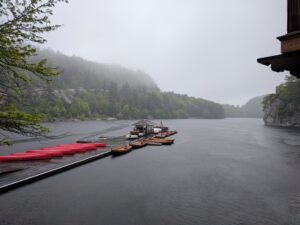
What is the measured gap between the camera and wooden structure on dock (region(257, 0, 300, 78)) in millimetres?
4965

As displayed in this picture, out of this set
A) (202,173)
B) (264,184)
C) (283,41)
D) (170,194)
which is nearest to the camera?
(283,41)

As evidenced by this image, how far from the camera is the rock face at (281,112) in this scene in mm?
126688

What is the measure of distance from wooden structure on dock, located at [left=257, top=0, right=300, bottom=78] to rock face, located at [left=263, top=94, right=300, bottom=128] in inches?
5486

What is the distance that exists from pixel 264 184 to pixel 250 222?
1112cm

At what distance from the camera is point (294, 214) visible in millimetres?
18188

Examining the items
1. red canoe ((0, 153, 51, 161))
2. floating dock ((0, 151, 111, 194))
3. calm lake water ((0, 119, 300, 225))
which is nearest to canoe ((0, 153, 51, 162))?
red canoe ((0, 153, 51, 161))

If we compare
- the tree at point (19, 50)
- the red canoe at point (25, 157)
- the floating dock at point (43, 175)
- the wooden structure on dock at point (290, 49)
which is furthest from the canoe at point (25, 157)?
the wooden structure on dock at point (290, 49)

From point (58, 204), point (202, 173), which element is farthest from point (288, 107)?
point (58, 204)

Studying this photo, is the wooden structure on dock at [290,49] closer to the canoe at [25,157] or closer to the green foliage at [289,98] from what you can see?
the canoe at [25,157]

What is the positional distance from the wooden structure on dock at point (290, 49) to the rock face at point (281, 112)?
139339 millimetres

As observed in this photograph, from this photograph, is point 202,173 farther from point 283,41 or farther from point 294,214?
point 283,41

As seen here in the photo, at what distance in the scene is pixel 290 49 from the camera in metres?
5.00

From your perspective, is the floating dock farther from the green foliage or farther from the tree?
the green foliage

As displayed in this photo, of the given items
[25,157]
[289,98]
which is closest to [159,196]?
[25,157]
